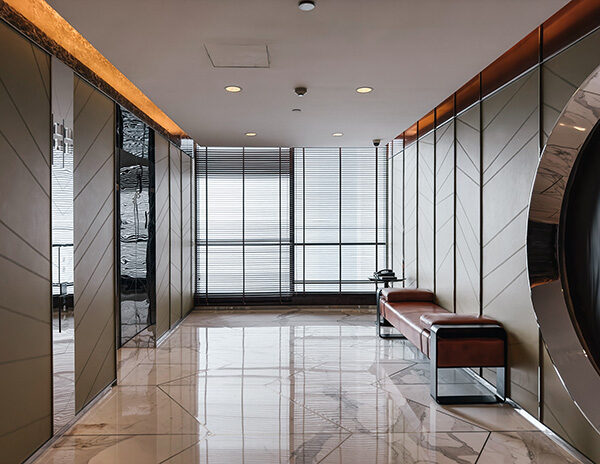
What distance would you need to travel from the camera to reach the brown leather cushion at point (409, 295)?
5875mm

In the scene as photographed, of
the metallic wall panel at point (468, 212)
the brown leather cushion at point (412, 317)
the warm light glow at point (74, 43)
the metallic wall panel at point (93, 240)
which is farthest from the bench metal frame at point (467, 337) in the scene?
the warm light glow at point (74, 43)

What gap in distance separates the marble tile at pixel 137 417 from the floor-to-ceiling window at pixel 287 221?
4482 mm

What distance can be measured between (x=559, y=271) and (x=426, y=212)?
5.70m

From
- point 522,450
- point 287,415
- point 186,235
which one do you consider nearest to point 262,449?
point 287,415

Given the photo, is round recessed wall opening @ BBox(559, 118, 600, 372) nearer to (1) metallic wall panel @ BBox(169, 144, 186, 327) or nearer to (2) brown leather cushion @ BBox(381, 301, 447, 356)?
(2) brown leather cushion @ BBox(381, 301, 447, 356)

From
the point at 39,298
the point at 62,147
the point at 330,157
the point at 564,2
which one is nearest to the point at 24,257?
the point at 39,298

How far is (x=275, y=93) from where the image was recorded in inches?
182

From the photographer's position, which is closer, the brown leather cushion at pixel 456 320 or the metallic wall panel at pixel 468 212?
the brown leather cushion at pixel 456 320

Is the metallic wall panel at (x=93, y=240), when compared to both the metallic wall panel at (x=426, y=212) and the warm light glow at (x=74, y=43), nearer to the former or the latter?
the warm light glow at (x=74, y=43)

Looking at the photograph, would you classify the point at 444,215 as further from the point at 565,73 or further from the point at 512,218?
the point at 565,73

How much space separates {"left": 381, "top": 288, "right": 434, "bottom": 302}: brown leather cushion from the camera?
5.88m

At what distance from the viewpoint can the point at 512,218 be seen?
12.4ft

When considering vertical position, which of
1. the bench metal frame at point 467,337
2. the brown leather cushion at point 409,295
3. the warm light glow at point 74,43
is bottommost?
the bench metal frame at point 467,337

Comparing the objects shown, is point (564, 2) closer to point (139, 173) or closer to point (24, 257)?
point (24, 257)
